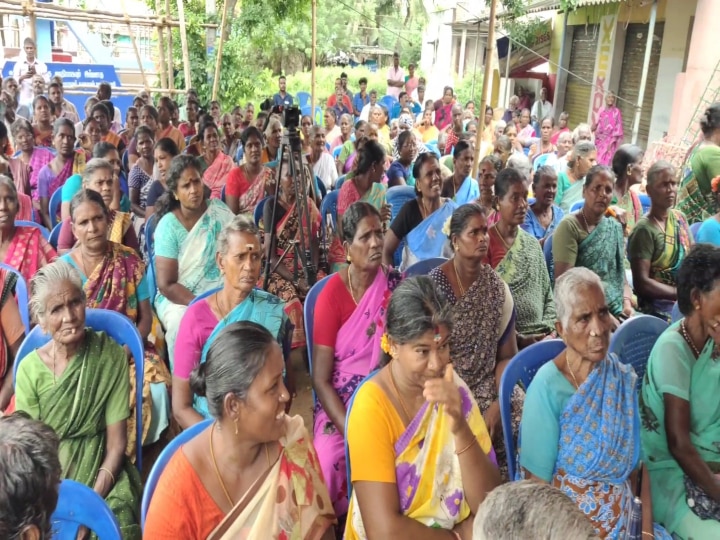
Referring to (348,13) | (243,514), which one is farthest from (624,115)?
(348,13)

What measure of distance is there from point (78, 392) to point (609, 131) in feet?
28.9

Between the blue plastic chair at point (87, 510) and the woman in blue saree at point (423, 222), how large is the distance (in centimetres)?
274

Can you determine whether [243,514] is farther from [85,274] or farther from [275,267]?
[275,267]

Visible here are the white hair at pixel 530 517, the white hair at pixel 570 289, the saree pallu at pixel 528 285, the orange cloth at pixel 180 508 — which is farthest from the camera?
the saree pallu at pixel 528 285

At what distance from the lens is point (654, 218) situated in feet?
12.0

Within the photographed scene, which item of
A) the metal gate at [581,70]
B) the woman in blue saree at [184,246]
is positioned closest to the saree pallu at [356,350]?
the woman in blue saree at [184,246]

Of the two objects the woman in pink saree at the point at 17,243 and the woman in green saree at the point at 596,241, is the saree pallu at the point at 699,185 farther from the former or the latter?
the woman in pink saree at the point at 17,243

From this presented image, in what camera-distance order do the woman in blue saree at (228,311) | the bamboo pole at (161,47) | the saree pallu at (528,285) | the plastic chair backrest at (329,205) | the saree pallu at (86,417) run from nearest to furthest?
the saree pallu at (86,417)
the woman in blue saree at (228,311)
the saree pallu at (528,285)
the plastic chair backrest at (329,205)
the bamboo pole at (161,47)

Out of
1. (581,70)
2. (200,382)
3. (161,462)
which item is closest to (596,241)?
(200,382)

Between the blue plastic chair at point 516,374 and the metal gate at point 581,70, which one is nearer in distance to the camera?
the blue plastic chair at point 516,374

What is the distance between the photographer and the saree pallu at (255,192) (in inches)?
213

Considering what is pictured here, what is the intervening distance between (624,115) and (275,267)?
8.32m

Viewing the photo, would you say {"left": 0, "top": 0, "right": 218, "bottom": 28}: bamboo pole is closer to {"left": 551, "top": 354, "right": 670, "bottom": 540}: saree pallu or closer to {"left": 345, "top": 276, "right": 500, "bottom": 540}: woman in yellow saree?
{"left": 345, "top": 276, "right": 500, "bottom": 540}: woman in yellow saree

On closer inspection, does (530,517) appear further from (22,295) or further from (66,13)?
(66,13)
